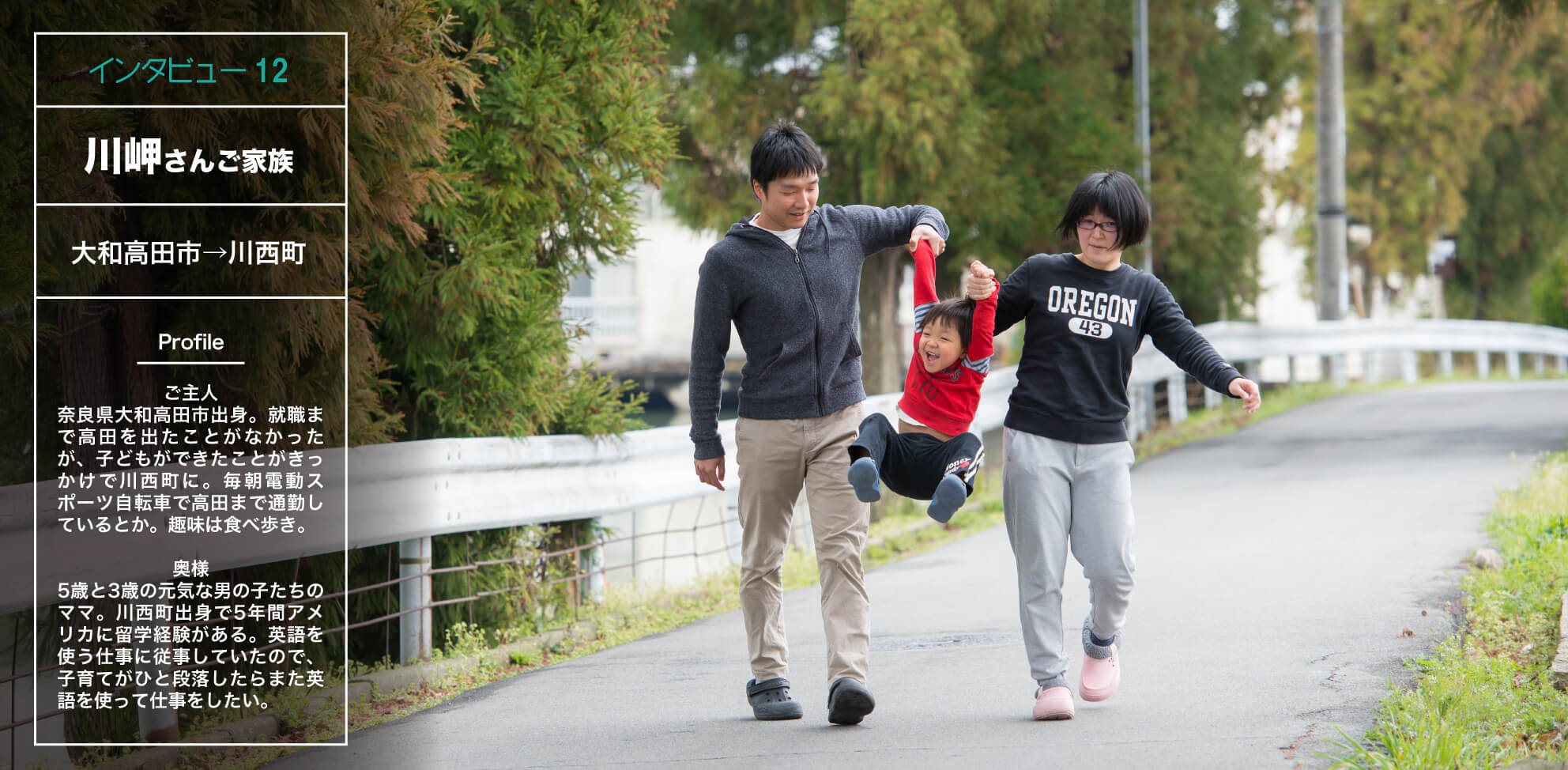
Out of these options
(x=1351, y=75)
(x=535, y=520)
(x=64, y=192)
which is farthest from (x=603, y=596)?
(x=1351, y=75)

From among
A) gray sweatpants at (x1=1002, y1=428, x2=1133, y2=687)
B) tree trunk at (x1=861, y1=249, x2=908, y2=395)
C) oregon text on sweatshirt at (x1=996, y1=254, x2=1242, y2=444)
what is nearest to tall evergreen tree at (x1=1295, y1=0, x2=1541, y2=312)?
tree trunk at (x1=861, y1=249, x2=908, y2=395)

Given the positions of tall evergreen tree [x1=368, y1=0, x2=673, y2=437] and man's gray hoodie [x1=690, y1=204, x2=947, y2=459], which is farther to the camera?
tall evergreen tree [x1=368, y1=0, x2=673, y2=437]

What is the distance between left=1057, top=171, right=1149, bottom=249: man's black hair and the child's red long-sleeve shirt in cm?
47

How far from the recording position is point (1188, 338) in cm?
535

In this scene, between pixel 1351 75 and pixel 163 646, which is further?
pixel 1351 75

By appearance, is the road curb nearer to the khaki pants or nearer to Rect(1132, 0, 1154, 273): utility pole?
the khaki pants

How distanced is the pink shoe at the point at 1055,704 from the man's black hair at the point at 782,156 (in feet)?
6.10

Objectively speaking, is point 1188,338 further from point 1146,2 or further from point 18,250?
point 1146,2

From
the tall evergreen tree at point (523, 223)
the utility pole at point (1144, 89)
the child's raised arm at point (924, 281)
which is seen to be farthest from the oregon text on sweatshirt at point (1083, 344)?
the utility pole at point (1144, 89)

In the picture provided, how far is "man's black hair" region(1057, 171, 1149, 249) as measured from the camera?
5160 millimetres

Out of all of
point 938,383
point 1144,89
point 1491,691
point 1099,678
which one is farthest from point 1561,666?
point 1144,89

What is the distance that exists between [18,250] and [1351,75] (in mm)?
32843

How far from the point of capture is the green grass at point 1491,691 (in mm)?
4340

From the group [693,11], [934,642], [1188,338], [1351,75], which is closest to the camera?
[1188,338]
